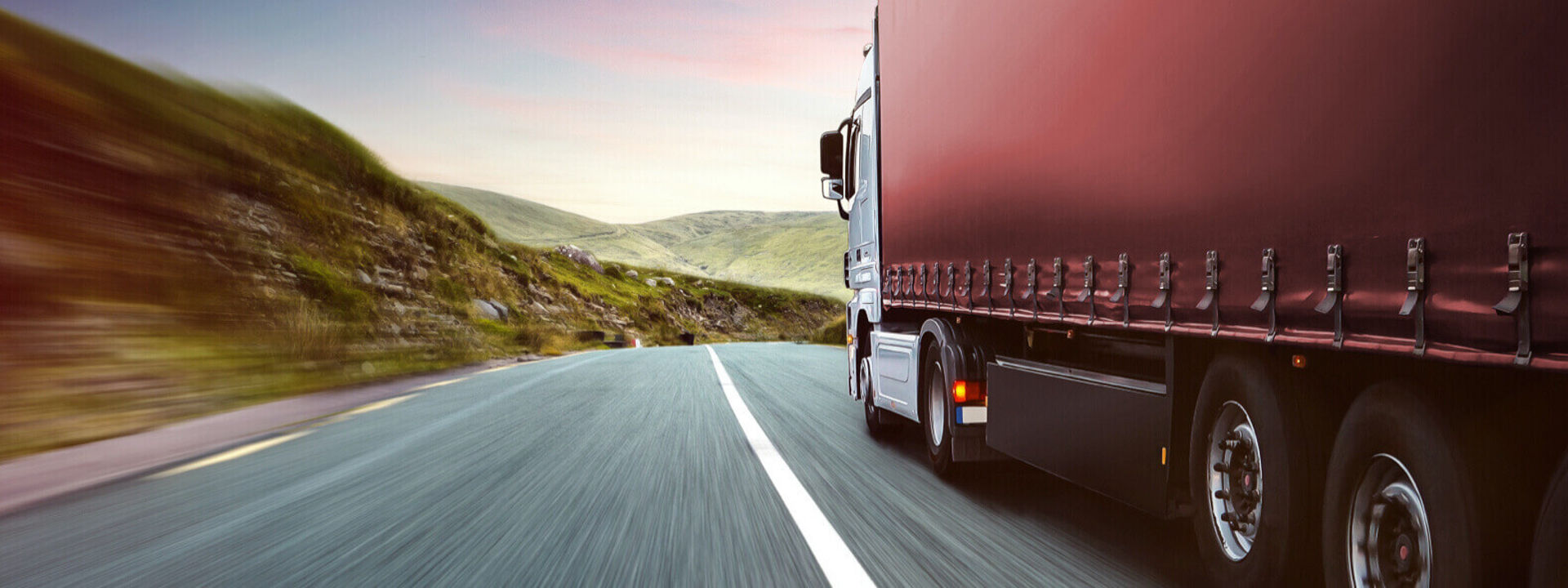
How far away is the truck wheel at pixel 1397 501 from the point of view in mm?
3238

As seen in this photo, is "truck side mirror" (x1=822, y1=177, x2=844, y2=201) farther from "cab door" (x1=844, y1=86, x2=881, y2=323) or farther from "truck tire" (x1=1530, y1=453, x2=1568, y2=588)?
"truck tire" (x1=1530, y1=453, x2=1568, y2=588)

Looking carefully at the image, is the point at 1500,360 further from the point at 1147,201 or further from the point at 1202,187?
the point at 1147,201

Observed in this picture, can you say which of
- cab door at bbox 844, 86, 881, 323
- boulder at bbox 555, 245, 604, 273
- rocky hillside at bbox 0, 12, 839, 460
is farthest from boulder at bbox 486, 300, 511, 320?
boulder at bbox 555, 245, 604, 273

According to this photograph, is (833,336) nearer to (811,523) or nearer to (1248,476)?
(811,523)

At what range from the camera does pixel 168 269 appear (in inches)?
647

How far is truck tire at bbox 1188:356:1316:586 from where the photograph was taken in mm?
4270

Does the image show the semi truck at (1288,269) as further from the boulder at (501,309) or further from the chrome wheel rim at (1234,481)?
the boulder at (501,309)

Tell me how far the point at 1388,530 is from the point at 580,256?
393 ft

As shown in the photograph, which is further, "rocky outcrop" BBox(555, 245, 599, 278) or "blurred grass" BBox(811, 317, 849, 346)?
"rocky outcrop" BBox(555, 245, 599, 278)

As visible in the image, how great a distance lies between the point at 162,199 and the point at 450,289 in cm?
2190

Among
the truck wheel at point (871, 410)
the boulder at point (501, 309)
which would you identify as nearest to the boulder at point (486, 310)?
the boulder at point (501, 309)

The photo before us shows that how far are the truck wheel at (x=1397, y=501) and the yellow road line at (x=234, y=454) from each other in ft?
25.1

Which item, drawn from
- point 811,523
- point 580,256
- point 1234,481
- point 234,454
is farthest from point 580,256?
point 1234,481

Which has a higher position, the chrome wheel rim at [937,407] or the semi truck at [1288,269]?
the semi truck at [1288,269]
